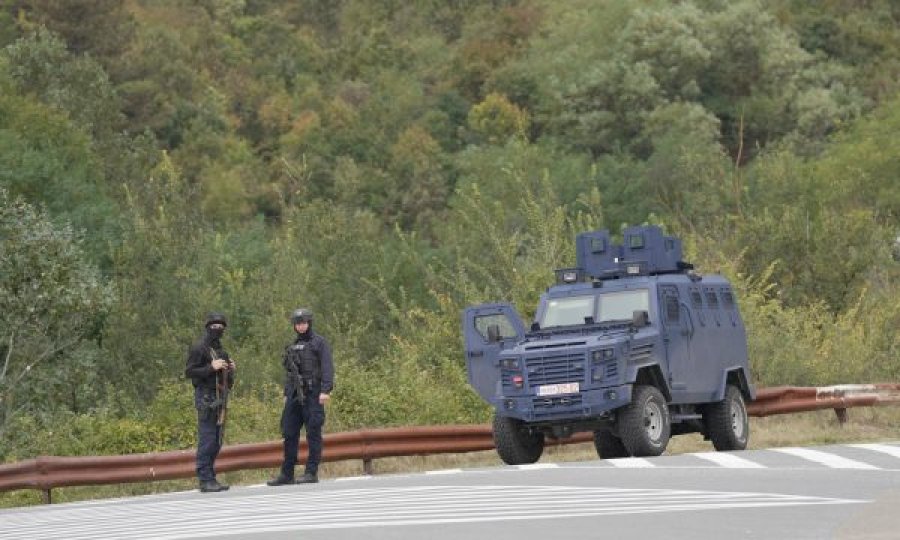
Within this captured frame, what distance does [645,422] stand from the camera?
23.8m

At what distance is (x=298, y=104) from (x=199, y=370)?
94046mm

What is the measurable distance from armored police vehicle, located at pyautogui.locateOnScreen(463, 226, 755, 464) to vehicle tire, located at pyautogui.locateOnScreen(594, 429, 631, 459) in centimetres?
2

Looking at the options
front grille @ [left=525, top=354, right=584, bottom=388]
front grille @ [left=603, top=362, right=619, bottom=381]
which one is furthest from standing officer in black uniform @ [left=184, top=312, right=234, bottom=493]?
front grille @ [left=603, top=362, right=619, bottom=381]

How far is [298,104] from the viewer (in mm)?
115125

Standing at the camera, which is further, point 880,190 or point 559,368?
point 880,190

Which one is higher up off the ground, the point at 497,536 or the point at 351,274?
the point at 351,274

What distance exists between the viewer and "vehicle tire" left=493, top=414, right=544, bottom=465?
24.5m

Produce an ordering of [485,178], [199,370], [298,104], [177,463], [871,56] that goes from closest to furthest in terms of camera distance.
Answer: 1. [199,370]
2. [177,463]
3. [485,178]
4. [871,56]
5. [298,104]

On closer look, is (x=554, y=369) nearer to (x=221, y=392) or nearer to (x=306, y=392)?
(x=306, y=392)

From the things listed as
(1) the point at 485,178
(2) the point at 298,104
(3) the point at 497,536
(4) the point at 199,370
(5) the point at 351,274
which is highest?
(2) the point at 298,104

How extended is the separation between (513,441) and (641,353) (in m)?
1.83

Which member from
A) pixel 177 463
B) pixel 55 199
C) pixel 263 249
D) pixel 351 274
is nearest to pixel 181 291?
pixel 351 274

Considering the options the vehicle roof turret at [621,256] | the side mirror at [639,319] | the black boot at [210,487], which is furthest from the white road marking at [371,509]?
the vehicle roof turret at [621,256]

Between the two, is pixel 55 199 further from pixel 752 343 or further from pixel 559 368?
pixel 559 368
